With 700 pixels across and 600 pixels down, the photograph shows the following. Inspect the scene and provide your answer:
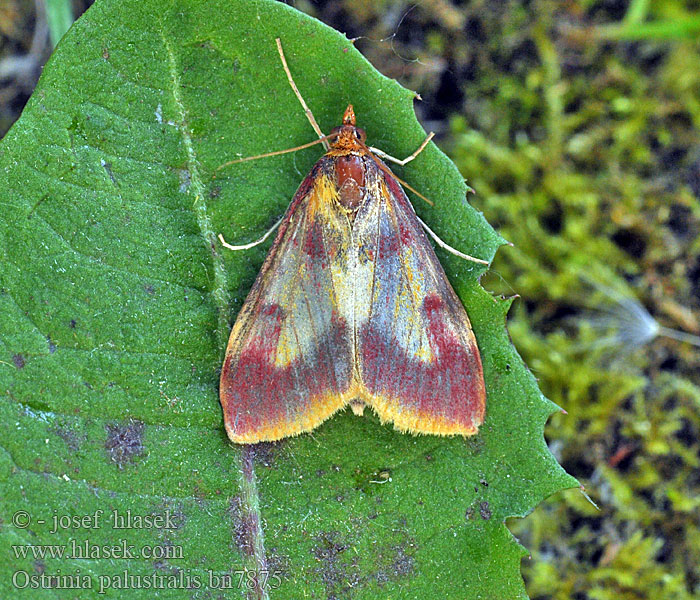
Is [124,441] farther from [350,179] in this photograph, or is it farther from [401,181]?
[401,181]

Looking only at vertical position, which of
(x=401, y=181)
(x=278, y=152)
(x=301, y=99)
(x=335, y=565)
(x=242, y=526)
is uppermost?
(x=301, y=99)

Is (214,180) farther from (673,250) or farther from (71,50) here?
(673,250)

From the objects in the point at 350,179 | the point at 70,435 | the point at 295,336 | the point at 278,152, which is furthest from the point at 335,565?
the point at 278,152

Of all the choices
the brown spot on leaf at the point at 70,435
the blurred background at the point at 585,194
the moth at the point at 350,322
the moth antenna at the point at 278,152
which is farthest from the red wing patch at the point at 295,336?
the blurred background at the point at 585,194

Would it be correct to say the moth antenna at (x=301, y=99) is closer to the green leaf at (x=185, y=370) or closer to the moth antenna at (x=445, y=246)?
the green leaf at (x=185, y=370)

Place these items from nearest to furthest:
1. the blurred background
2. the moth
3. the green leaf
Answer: the green leaf, the moth, the blurred background

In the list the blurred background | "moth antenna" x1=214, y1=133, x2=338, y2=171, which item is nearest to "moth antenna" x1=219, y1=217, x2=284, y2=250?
"moth antenna" x1=214, y1=133, x2=338, y2=171

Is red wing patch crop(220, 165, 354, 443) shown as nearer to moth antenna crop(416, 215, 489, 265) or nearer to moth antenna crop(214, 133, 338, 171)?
moth antenna crop(214, 133, 338, 171)

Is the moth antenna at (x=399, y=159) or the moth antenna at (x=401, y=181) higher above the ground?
the moth antenna at (x=399, y=159)
